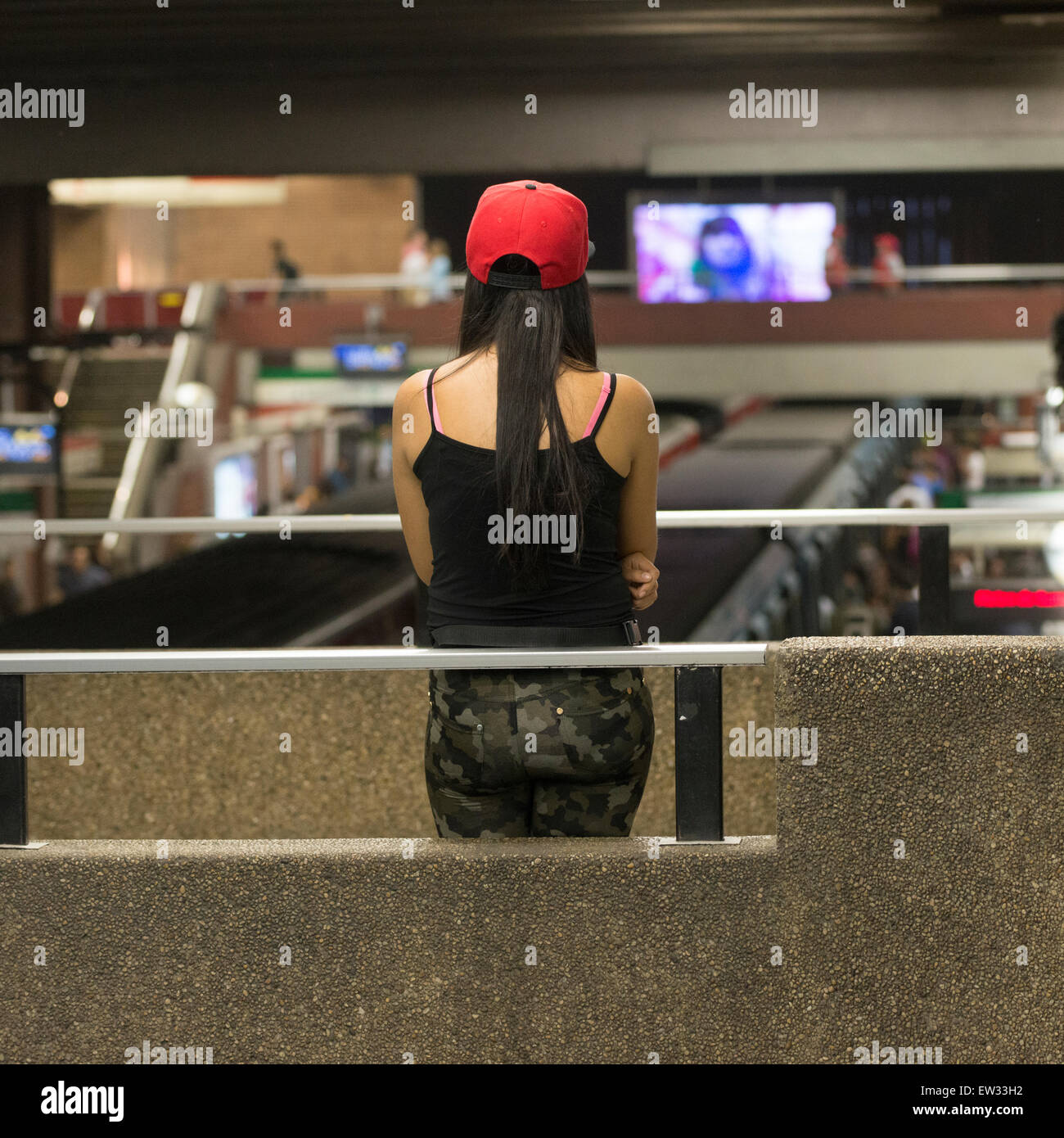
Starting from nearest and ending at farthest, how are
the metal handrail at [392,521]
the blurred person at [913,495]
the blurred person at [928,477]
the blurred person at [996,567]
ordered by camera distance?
the metal handrail at [392,521] < the blurred person at [996,567] < the blurred person at [913,495] < the blurred person at [928,477]

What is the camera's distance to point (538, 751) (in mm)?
2150

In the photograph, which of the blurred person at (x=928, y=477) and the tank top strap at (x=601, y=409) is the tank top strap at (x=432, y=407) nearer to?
the tank top strap at (x=601, y=409)

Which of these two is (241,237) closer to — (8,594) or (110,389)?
(110,389)

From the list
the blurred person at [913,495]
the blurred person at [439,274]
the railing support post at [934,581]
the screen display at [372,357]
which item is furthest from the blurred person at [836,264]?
the railing support post at [934,581]

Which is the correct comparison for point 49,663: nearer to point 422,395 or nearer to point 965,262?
point 422,395

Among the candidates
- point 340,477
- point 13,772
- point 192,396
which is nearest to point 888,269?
point 340,477

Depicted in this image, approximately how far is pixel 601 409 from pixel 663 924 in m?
0.75

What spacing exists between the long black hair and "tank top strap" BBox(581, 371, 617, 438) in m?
0.04

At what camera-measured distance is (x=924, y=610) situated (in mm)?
3748

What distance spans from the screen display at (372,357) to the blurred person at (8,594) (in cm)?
779

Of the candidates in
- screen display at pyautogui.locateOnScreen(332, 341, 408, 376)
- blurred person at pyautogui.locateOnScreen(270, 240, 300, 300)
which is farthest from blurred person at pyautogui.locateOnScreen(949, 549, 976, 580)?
blurred person at pyautogui.locateOnScreen(270, 240, 300, 300)

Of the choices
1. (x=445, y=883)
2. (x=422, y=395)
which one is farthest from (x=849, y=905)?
(x=422, y=395)

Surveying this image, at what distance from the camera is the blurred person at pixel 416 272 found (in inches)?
951

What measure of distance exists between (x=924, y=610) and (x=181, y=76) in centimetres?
995
